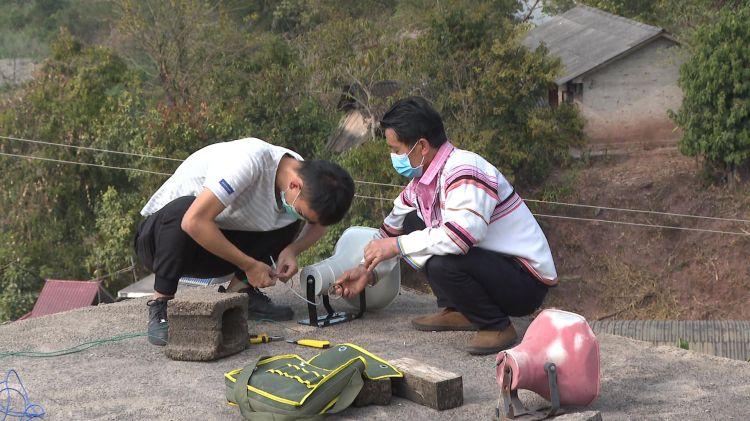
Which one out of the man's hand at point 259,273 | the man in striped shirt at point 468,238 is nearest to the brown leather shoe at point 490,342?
the man in striped shirt at point 468,238

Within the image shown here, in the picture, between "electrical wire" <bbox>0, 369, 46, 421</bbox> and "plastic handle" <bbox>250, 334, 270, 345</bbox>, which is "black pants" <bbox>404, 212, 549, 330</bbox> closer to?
"plastic handle" <bbox>250, 334, 270, 345</bbox>

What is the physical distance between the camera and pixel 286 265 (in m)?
4.23

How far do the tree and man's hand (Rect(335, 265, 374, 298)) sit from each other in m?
11.3

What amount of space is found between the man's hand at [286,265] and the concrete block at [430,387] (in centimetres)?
100

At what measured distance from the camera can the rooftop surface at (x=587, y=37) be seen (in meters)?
17.7

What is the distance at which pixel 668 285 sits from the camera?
14.4 m

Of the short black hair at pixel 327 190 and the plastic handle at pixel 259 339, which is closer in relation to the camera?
the short black hair at pixel 327 190

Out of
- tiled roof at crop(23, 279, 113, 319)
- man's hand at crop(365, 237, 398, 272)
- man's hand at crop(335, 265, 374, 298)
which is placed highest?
man's hand at crop(365, 237, 398, 272)

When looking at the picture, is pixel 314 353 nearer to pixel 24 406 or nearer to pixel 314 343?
pixel 314 343

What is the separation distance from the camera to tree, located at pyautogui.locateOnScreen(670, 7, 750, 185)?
13945 millimetres

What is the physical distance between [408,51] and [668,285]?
5485 millimetres

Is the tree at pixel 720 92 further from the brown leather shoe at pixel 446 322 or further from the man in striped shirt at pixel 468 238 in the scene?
the man in striped shirt at pixel 468 238

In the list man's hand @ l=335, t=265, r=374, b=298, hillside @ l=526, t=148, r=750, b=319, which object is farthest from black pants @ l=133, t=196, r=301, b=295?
hillside @ l=526, t=148, r=750, b=319

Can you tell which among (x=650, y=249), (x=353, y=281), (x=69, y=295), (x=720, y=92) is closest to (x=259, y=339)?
(x=353, y=281)
